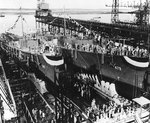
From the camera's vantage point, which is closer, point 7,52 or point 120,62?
point 120,62

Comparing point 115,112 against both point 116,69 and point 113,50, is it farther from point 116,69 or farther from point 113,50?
point 113,50

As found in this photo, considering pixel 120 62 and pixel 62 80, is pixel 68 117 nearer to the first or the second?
pixel 62 80

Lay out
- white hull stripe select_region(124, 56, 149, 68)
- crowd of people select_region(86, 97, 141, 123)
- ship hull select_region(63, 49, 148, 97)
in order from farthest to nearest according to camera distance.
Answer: ship hull select_region(63, 49, 148, 97), white hull stripe select_region(124, 56, 149, 68), crowd of people select_region(86, 97, 141, 123)

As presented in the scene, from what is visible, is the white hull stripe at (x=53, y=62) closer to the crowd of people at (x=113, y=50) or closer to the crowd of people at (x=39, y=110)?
the crowd of people at (x=113, y=50)

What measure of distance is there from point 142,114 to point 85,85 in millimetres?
5065

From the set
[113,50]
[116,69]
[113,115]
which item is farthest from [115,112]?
[113,50]

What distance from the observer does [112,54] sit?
1247 centimetres

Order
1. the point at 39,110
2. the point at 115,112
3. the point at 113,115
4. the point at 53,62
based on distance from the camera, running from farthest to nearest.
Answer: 1. the point at 53,62
2. the point at 39,110
3. the point at 115,112
4. the point at 113,115

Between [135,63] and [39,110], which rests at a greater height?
[135,63]

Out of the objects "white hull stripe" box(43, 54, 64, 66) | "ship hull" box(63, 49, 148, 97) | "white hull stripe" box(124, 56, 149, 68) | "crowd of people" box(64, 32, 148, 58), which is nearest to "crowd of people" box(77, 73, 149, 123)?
"ship hull" box(63, 49, 148, 97)

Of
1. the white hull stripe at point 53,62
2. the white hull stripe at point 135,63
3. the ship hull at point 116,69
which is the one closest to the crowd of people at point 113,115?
the ship hull at point 116,69

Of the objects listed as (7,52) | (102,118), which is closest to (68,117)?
(102,118)

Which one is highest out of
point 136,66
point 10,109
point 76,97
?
point 136,66

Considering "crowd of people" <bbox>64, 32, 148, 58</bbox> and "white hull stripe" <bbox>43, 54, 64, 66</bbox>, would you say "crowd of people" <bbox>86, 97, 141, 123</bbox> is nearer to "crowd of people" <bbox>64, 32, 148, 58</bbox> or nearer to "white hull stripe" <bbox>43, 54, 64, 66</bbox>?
"crowd of people" <bbox>64, 32, 148, 58</bbox>
